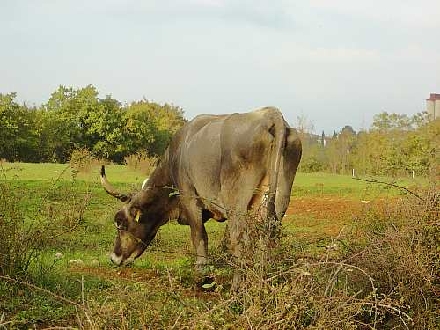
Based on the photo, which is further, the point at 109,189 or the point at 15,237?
the point at 109,189

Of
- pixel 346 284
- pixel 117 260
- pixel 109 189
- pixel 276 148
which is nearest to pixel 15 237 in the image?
pixel 117 260

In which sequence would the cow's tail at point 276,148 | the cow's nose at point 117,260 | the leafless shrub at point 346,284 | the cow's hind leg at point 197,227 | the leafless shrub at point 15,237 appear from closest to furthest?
the leafless shrub at point 346,284 < the leafless shrub at point 15,237 < the cow's tail at point 276,148 < the cow's hind leg at point 197,227 < the cow's nose at point 117,260

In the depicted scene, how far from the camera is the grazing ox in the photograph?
7586mm

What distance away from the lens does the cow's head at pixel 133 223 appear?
959 cm

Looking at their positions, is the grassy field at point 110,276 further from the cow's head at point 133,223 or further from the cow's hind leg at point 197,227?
the cow's hind leg at point 197,227

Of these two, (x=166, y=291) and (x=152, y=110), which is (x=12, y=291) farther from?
(x=152, y=110)

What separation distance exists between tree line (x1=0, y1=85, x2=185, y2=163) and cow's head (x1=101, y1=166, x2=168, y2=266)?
49199mm

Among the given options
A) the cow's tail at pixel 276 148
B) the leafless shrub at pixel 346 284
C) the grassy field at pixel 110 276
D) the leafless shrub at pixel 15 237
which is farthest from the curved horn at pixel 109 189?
the leafless shrub at pixel 346 284

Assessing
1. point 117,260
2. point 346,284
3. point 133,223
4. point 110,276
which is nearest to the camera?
point 346,284

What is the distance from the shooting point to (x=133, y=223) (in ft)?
31.9

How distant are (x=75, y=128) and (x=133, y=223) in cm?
5694

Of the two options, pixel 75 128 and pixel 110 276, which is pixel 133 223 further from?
pixel 75 128

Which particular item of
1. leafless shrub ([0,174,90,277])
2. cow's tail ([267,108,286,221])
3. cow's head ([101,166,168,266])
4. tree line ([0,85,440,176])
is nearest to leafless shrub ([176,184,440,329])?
cow's tail ([267,108,286,221])

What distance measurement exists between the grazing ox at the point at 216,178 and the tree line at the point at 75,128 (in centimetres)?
4928
